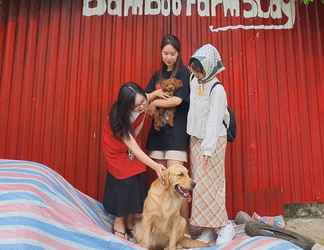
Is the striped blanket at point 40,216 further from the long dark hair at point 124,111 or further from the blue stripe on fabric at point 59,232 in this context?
the long dark hair at point 124,111

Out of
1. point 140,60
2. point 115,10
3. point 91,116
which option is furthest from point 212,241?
point 115,10

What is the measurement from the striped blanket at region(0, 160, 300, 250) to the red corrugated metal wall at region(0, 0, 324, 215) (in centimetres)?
115

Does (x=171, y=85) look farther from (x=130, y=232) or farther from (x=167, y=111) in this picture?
(x=130, y=232)

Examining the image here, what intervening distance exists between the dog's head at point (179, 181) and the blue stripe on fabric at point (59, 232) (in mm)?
638

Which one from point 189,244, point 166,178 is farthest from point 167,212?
point 189,244

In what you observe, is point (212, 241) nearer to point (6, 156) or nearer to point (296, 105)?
point (296, 105)

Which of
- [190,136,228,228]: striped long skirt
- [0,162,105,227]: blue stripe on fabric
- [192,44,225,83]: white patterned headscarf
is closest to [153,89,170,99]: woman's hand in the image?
[192,44,225,83]: white patterned headscarf

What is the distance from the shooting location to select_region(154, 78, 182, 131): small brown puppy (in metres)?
3.29

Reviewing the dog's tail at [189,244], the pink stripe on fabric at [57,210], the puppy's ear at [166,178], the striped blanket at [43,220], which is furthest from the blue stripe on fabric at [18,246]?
the dog's tail at [189,244]

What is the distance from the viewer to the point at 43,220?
2.07m

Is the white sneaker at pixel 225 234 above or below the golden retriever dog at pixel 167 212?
below

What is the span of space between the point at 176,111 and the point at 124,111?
0.64m

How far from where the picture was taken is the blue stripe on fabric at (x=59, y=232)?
76.7 inches

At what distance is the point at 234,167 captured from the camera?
389 cm
